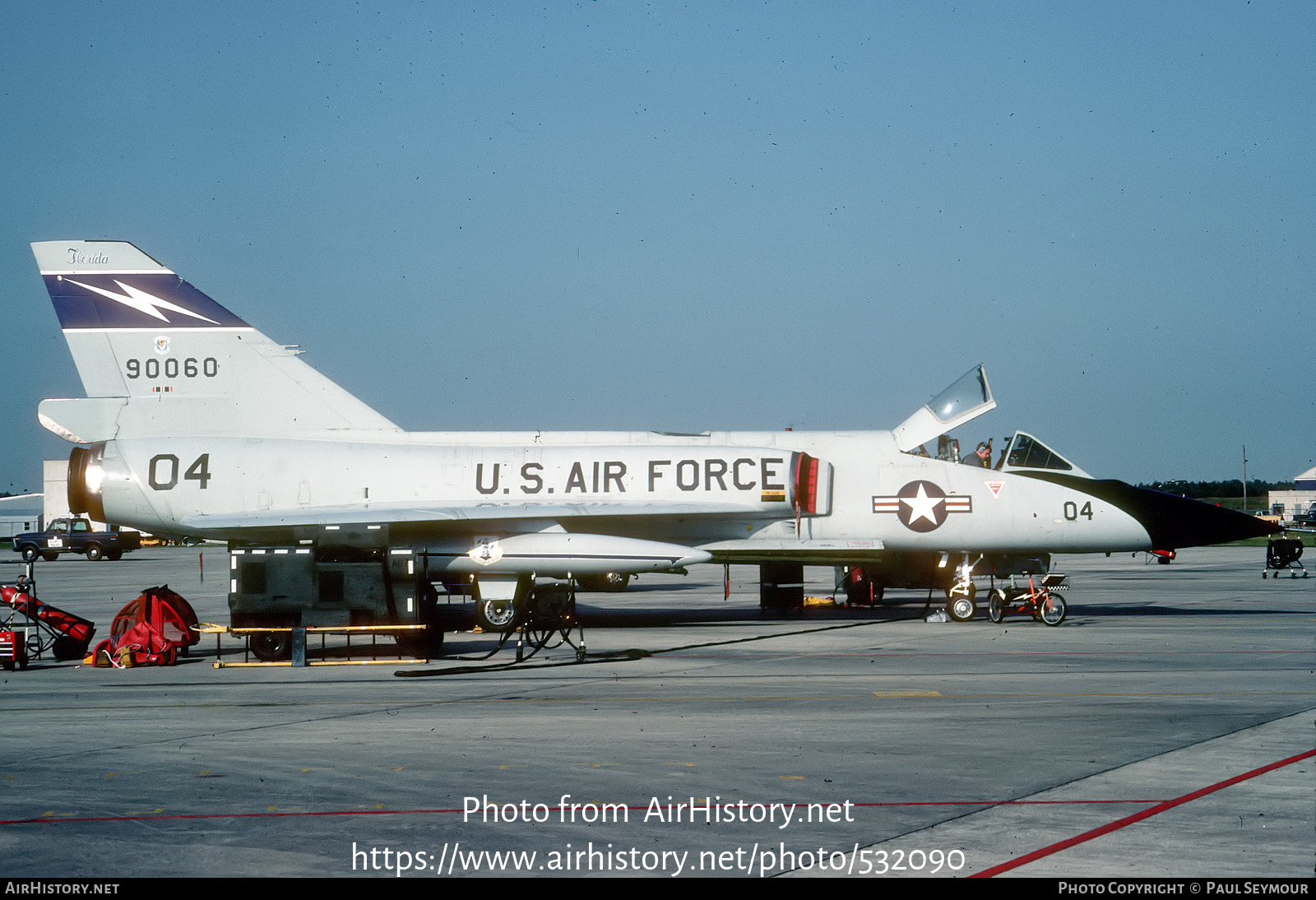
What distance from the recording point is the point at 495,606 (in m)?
18.1

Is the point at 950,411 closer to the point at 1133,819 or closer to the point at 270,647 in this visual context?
the point at 270,647

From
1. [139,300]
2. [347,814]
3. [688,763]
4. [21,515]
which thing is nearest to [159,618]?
[139,300]

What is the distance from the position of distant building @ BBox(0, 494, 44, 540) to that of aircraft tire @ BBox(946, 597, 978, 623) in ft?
242

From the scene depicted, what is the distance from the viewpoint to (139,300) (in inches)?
750

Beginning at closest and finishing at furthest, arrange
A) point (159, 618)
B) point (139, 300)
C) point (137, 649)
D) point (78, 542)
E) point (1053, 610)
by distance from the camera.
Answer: point (137, 649)
point (159, 618)
point (1053, 610)
point (139, 300)
point (78, 542)

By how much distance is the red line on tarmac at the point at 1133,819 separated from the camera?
5488 mm

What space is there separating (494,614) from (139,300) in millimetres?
7949

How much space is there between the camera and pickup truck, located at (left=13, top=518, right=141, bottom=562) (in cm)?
5175

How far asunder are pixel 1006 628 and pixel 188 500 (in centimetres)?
1313

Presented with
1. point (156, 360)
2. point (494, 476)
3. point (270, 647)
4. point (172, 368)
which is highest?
point (156, 360)

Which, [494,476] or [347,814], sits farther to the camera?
[494,476]

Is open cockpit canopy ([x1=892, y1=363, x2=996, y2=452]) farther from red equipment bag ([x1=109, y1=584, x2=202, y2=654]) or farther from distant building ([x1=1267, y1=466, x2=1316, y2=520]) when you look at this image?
distant building ([x1=1267, y1=466, x2=1316, y2=520])

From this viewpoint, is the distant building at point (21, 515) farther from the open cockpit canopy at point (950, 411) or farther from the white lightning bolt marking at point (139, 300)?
the open cockpit canopy at point (950, 411)
